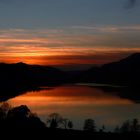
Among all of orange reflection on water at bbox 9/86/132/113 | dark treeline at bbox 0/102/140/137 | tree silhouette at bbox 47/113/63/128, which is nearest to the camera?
dark treeline at bbox 0/102/140/137

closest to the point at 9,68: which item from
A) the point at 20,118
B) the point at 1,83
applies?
the point at 1,83

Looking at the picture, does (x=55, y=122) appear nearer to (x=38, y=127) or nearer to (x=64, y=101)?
(x=38, y=127)

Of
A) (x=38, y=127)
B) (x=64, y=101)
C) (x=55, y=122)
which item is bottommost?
(x=38, y=127)

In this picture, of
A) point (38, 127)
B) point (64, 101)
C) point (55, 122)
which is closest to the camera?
point (38, 127)

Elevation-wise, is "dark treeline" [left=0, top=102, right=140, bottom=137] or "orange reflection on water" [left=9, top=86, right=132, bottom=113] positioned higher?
"orange reflection on water" [left=9, top=86, right=132, bottom=113]

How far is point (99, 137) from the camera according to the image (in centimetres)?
1684

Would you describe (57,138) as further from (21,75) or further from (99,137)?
(21,75)

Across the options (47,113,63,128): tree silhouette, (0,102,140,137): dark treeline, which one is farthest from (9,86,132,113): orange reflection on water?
(0,102,140,137): dark treeline

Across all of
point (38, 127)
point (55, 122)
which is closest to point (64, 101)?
point (55, 122)

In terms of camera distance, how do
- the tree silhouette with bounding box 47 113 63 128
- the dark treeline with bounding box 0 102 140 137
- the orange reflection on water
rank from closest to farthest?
the dark treeline with bounding box 0 102 140 137
the tree silhouette with bounding box 47 113 63 128
the orange reflection on water

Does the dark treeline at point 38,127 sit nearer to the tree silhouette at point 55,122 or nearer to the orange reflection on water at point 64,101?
the tree silhouette at point 55,122

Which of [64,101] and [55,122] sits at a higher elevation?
[64,101]

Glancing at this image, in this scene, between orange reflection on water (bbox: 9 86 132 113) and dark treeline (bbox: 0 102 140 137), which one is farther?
orange reflection on water (bbox: 9 86 132 113)

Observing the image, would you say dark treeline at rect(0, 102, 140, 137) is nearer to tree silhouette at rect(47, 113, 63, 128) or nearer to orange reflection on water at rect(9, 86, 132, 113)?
tree silhouette at rect(47, 113, 63, 128)
